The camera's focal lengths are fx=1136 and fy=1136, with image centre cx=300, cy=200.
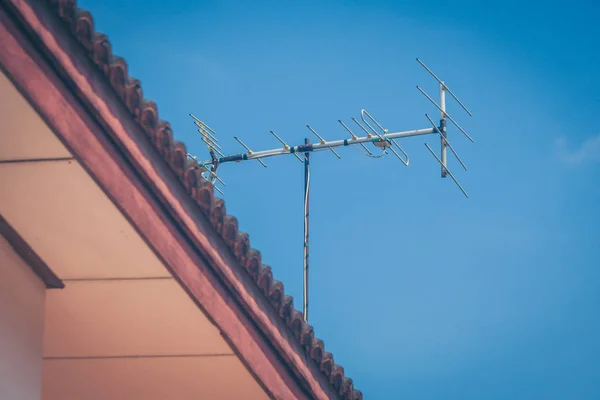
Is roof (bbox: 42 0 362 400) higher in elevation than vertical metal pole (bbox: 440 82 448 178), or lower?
lower

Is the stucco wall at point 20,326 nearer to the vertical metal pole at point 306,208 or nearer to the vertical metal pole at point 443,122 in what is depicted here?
the vertical metal pole at point 306,208

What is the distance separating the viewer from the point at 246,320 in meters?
6.76

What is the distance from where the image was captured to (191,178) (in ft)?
21.0

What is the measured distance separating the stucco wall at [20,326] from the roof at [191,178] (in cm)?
132

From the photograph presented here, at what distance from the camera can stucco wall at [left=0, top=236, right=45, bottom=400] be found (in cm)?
680

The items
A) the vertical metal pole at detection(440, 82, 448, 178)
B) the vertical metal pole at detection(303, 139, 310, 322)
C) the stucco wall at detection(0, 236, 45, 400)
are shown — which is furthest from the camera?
the vertical metal pole at detection(440, 82, 448, 178)

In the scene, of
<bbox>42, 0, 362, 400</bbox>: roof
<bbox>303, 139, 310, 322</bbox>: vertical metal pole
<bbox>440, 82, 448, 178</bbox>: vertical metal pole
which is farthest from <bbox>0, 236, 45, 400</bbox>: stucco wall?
<bbox>440, 82, 448, 178</bbox>: vertical metal pole

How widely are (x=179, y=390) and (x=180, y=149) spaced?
2116mm

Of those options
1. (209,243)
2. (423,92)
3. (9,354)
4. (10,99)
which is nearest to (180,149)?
(209,243)

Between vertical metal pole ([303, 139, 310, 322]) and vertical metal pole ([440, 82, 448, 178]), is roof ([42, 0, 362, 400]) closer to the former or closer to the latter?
vertical metal pole ([303, 139, 310, 322])

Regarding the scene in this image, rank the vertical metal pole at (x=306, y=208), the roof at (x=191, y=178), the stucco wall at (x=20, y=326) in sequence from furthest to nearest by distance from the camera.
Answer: the vertical metal pole at (x=306, y=208) → the stucco wall at (x=20, y=326) → the roof at (x=191, y=178)

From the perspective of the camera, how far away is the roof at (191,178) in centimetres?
578

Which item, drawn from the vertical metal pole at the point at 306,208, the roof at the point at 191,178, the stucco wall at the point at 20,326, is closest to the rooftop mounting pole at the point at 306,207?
the vertical metal pole at the point at 306,208

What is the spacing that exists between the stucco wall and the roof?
51.9 inches
